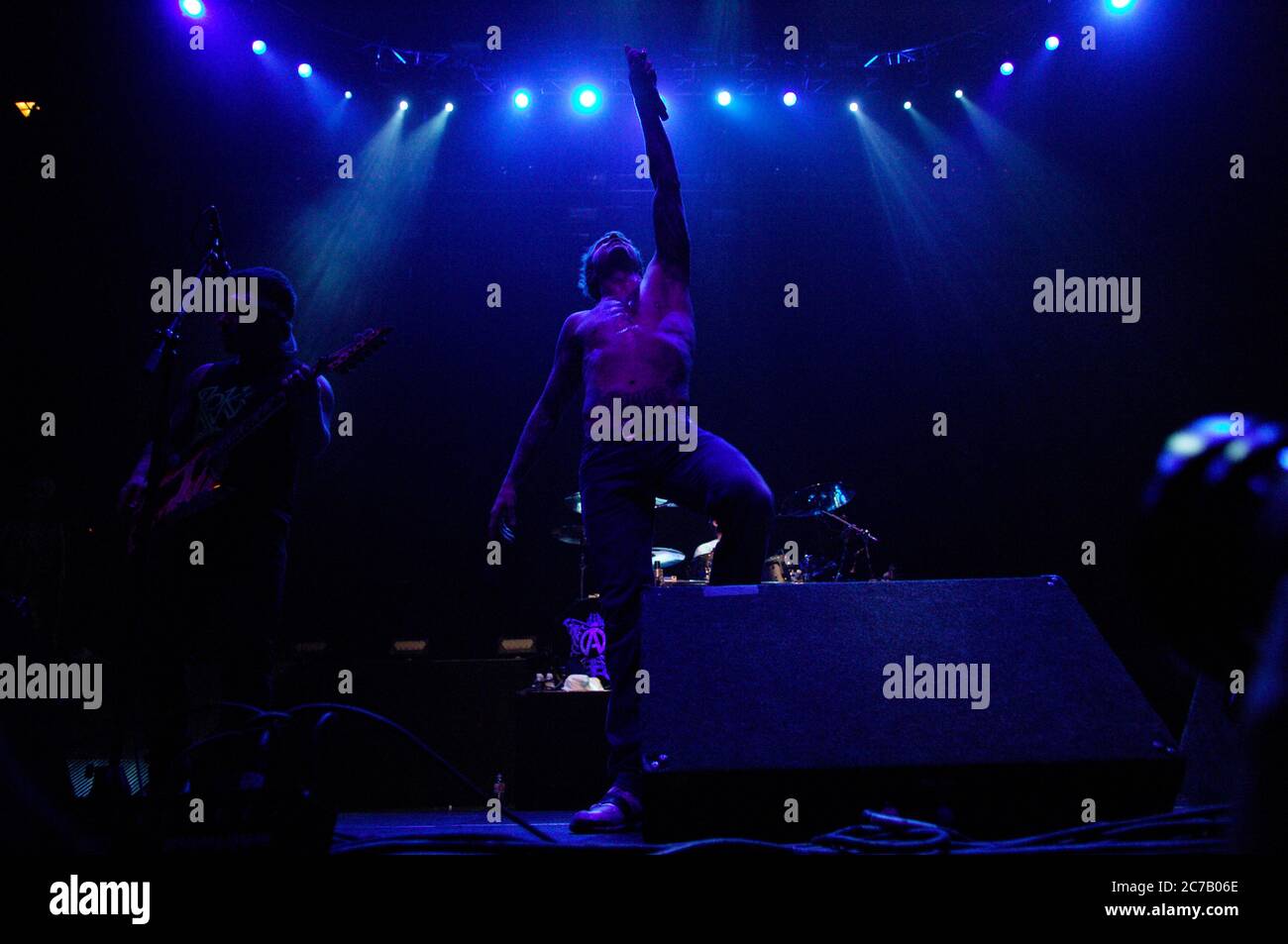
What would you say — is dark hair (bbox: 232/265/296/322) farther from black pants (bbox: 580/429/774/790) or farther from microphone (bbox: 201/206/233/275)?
black pants (bbox: 580/429/774/790)

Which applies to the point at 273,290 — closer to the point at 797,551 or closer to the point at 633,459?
the point at 633,459

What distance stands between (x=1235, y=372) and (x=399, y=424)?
8.13 m

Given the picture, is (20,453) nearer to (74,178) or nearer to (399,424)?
(74,178)

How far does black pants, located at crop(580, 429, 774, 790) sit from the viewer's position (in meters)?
3.05

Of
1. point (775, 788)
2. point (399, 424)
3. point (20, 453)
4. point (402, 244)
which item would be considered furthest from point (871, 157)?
point (20, 453)

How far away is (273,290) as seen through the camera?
3.77m

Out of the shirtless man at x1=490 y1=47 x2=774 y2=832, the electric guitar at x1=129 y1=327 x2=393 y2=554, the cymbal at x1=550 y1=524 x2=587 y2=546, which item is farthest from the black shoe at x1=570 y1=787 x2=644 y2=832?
the cymbal at x1=550 y1=524 x2=587 y2=546

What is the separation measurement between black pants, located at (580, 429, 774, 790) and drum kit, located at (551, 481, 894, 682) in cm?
253

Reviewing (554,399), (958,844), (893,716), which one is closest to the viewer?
(958,844)

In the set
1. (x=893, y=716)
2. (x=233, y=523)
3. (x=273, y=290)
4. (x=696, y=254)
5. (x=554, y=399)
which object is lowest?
(x=893, y=716)

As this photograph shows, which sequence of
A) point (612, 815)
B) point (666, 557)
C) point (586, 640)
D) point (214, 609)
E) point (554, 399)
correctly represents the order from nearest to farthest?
1. point (612, 815)
2. point (214, 609)
3. point (554, 399)
4. point (586, 640)
5. point (666, 557)

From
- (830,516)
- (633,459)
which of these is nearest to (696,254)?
(830,516)

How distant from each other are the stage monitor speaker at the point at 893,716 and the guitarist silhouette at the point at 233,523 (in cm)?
175

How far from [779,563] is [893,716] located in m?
5.76
